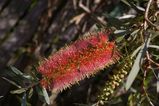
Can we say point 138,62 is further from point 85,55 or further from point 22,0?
point 22,0

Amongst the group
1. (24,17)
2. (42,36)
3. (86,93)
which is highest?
(24,17)

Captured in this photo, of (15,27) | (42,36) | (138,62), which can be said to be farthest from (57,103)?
(138,62)

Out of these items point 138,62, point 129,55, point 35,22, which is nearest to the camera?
point 138,62

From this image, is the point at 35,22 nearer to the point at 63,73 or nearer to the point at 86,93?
the point at 86,93

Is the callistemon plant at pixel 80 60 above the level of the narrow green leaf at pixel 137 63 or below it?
above

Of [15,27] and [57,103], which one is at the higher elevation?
[15,27]

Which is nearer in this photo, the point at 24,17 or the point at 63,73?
the point at 63,73

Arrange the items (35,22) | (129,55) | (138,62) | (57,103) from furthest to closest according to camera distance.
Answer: (35,22), (57,103), (129,55), (138,62)

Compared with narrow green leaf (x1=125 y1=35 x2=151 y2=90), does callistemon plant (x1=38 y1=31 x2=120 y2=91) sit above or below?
above
